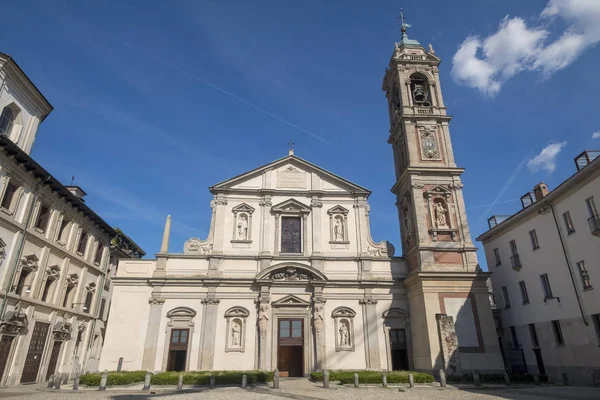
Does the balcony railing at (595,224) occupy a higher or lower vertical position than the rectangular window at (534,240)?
lower

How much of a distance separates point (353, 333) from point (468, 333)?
5976 millimetres

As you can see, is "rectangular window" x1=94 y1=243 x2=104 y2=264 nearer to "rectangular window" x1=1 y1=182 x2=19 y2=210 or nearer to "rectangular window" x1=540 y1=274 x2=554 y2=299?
Result: "rectangular window" x1=1 y1=182 x2=19 y2=210

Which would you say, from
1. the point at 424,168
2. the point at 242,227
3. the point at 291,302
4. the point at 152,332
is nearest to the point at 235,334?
the point at 291,302

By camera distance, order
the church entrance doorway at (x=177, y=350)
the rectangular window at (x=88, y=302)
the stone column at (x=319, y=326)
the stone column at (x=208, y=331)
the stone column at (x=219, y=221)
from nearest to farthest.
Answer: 1. the stone column at (x=208, y=331)
2. the church entrance doorway at (x=177, y=350)
3. the stone column at (x=319, y=326)
4. the stone column at (x=219, y=221)
5. the rectangular window at (x=88, y=302)

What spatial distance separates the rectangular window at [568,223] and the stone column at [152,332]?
2156 centimetres

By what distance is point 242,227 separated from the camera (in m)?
23.5

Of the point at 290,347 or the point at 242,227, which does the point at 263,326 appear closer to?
the point at 290,347

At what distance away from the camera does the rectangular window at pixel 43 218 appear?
778 inches

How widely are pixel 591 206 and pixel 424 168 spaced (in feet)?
27.2

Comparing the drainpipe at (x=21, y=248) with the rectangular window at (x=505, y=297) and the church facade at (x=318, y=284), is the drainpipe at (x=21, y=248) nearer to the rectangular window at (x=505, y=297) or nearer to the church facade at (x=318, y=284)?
the church facade at (x=318, y=284)

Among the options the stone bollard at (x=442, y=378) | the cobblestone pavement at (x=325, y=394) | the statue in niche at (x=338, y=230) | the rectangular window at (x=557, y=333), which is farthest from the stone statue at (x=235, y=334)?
the rectangular window at (x=557, y=333)

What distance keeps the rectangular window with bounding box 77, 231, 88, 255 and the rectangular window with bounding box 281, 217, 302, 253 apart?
12.9 metres

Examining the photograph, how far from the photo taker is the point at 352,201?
80.7ft

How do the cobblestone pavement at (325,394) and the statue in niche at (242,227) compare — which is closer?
the cobblestone pavement at (325,394)
